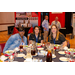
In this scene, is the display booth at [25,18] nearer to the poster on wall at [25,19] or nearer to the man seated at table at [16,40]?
the poster on wall at [25,19]

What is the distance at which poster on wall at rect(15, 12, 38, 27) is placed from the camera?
7.80 metres

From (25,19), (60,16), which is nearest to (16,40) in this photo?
(25,19)

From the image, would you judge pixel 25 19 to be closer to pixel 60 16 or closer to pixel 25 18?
pixel 25 18

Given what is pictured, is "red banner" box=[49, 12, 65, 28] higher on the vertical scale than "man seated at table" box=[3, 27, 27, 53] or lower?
higher

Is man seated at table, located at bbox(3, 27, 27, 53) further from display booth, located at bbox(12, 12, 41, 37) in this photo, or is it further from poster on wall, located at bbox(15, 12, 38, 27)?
poster on wall, located at bbox(15, 12, 38, 27)

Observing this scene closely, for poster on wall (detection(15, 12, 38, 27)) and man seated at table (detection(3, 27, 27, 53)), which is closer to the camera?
man seated at table (detection(3, 27, 27, 53))

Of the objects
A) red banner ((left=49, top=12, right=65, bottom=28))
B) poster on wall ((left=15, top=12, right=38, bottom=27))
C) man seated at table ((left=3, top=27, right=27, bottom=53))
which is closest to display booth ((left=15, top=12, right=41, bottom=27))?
poster on wall ((left=15, top=12, right=38, bottom=27))

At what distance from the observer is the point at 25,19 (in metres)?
7.95

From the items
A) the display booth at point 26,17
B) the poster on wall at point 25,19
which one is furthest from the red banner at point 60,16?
the poster on wall at point 25,19

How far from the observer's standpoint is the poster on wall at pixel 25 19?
307 inches
